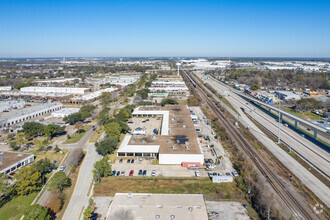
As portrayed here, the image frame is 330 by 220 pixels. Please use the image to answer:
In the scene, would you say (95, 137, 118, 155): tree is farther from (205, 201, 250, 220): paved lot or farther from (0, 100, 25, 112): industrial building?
(0, 100, 25, 112): industrial building

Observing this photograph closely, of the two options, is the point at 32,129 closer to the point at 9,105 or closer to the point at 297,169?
the point at 9,105

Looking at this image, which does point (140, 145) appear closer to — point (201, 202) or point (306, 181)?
point (201, 202)

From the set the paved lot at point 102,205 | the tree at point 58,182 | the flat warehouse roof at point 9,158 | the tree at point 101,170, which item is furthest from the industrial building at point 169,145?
the flat warehouse roof at point 9,158

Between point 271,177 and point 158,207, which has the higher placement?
point 158,207

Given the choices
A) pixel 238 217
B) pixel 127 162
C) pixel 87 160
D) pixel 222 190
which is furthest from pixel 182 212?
pixel 87 160

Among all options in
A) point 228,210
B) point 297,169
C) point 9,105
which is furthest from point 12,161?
point 9,105

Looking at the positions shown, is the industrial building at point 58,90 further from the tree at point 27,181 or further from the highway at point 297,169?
the highway at point 297,169
